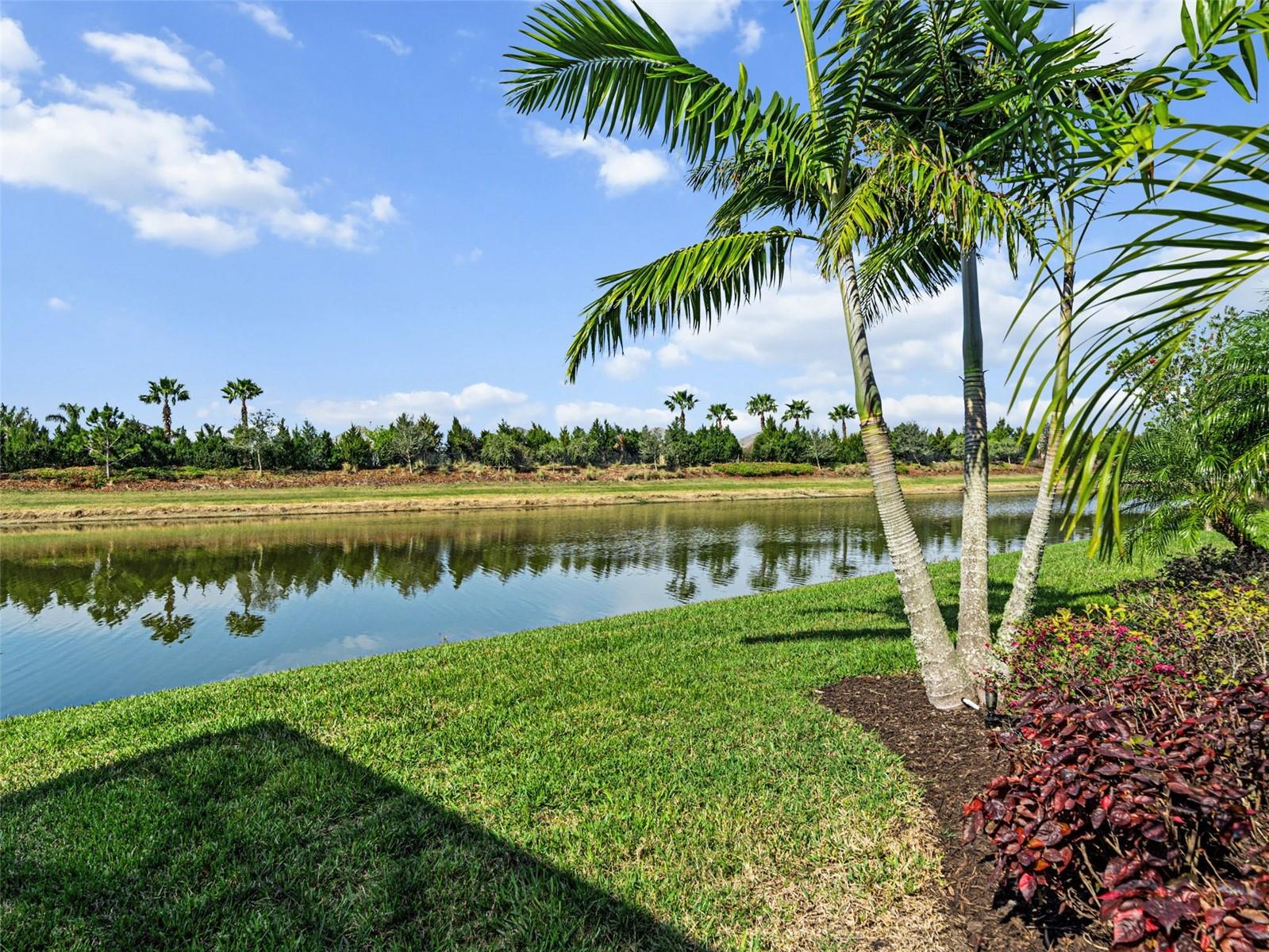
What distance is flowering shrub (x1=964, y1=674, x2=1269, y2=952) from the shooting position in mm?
1952

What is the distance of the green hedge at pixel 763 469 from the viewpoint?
216ft

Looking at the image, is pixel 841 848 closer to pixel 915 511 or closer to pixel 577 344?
pixel 577 344

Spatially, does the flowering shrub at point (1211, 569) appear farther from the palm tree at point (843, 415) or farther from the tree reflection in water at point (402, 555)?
the palm tree at point (843, 415)

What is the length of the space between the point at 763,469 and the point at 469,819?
6420 centimetres

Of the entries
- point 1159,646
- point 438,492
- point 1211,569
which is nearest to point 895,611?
point 1211,569

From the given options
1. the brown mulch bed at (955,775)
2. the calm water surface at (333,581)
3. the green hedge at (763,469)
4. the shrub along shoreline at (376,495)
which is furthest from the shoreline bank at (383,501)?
the brown mulch bed at (955,775)

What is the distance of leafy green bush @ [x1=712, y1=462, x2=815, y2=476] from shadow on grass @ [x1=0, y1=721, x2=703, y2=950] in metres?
62.9

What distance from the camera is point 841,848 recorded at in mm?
3439

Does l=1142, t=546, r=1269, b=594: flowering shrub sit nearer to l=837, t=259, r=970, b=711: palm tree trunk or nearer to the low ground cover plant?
l=837, t=259, r=970, b=711: palm tree trunk

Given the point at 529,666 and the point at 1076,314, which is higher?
the point at 1076,314

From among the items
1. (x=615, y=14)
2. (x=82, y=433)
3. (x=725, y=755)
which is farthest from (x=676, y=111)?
(x=82, y=433)

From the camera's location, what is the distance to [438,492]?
4647 cm

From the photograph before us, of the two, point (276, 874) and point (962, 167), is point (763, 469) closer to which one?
point (962, 167)

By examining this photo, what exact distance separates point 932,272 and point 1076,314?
566 cm
